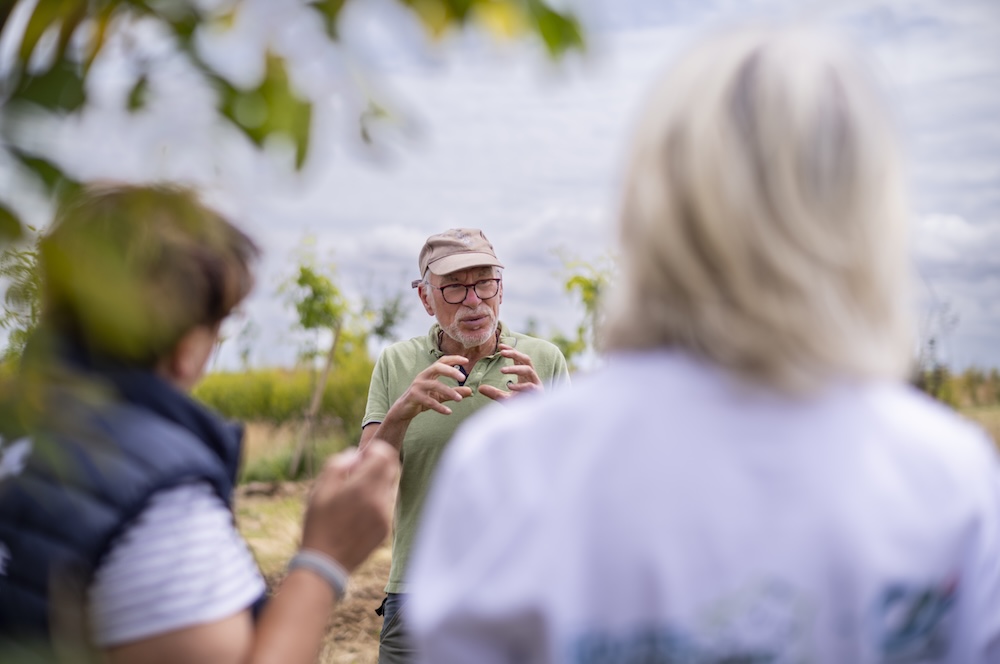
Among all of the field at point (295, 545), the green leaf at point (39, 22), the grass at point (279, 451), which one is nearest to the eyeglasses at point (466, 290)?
the green leaf at point (39, 22)

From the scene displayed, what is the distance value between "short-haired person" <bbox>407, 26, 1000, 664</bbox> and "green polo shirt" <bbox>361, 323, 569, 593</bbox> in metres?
2.29

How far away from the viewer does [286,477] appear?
11.4m

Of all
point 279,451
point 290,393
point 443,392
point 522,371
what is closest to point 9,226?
point 443,392

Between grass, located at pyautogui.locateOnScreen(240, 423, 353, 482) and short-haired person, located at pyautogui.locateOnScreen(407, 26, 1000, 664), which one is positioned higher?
short-haired person, located at pyautogui.locateOnScreen(407, 26, 1000, 664)

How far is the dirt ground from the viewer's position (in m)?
6.68

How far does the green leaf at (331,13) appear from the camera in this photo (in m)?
0.80

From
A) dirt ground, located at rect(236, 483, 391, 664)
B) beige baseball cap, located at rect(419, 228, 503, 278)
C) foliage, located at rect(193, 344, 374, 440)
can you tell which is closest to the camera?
beige baseball cap, located at rect(419, 228, 503, 278)

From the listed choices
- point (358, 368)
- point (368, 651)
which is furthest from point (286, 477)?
point (368, 651)

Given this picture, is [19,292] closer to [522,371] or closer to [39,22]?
[39,22]

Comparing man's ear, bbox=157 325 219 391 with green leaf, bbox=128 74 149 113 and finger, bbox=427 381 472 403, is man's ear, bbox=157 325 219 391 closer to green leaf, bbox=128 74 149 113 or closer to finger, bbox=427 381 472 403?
green leaf, bbox=128 74 149 113

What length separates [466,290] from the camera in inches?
137

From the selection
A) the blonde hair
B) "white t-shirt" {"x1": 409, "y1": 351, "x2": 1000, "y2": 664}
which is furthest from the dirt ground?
the blonde hair

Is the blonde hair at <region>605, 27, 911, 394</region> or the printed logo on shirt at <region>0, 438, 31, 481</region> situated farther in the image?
the printed logo on shirt at <region>0, 438, 31, 481</region>

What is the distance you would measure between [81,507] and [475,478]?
51cm
